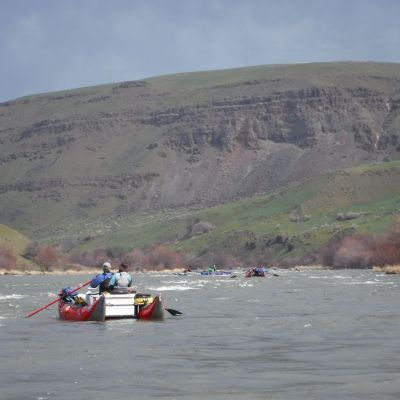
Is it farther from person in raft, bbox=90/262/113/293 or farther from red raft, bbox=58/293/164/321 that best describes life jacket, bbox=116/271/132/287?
red raft, bbox=58/293/164/321

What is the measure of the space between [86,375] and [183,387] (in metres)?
3.56

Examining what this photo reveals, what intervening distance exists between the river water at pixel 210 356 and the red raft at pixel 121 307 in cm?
73

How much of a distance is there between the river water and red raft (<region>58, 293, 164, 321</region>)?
0.73 meters

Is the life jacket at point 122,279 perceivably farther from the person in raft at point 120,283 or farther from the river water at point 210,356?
the river water at point 210,356

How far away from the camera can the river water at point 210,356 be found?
2641cm


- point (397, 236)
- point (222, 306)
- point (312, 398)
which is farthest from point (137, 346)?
point (397, 236)

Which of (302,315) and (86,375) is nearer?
(86,375)

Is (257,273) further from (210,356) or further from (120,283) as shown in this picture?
(210,356)

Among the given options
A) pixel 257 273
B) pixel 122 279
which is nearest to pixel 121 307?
pixel 122 279

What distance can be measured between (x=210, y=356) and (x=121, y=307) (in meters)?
15.7

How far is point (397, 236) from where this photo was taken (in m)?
172

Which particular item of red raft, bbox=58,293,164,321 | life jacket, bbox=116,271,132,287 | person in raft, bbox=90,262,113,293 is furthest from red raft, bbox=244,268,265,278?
person in raft, bbox=90,262,113,293

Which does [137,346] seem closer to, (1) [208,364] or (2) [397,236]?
(1) [208,364]

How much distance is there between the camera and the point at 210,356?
33.4m
